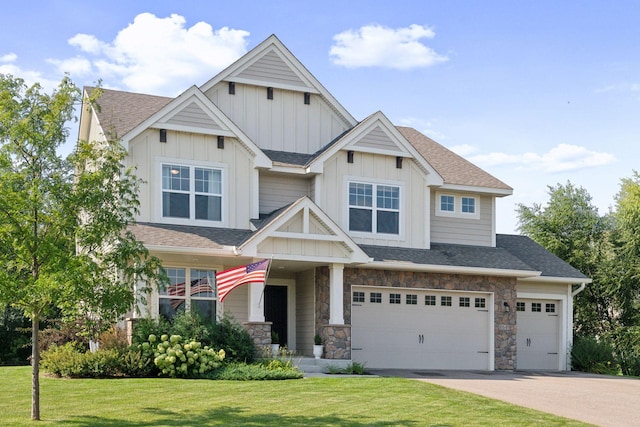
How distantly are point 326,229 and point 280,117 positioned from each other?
16.3ft

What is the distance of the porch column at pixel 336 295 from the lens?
19812 millimetres

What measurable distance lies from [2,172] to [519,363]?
1756 cm

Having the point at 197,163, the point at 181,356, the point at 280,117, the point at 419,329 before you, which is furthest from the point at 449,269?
the point at 181,356

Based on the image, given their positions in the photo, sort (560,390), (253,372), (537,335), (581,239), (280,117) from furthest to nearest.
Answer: (581,239), (537,335), (280,117), (560,390), (253,372)

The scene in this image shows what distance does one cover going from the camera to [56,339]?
2003cm

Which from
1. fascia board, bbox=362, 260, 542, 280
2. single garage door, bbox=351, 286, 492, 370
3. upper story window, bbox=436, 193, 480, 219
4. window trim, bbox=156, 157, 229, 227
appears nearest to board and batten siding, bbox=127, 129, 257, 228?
window trim, bbox=156, 157, 229, 227

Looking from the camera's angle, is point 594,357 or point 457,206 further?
point 457,206

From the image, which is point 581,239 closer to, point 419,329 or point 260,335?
point 419,329

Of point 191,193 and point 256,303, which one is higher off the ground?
point 191,193

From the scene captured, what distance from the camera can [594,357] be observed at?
2400 centimetres

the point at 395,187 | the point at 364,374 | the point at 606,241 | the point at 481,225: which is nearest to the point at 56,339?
the point at 364,374

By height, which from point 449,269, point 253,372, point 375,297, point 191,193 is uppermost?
point 191,193

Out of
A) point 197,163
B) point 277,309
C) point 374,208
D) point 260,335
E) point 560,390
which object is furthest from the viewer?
point 374,208

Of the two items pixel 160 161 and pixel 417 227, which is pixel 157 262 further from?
pixel 417 227
